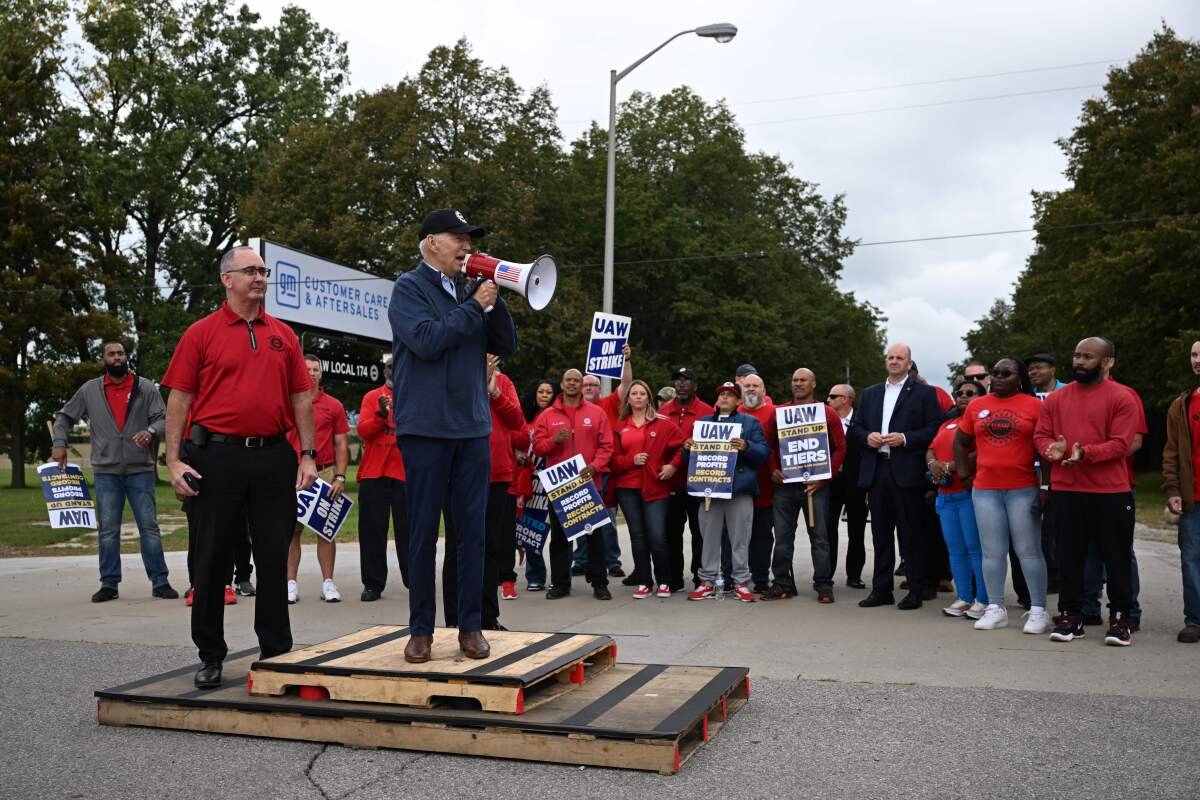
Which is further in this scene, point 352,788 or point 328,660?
point 328,660

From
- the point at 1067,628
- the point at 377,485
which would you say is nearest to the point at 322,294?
the point at 377,485

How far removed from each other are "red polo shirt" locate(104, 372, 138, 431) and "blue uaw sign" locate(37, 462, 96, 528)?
4.83 feet

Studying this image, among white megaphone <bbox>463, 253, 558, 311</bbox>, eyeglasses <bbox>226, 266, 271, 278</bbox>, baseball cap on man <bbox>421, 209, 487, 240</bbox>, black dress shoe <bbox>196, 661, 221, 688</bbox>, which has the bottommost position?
black dress shoe <bbox>196, 661, 221, 688</bbox>

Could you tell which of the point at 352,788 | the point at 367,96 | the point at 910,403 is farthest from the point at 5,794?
the point at 367,96

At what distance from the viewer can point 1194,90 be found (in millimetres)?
31781

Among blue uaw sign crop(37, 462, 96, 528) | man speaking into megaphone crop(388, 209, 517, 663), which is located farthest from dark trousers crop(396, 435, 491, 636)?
blue uaw sign crop(37, 462, 96, 528)

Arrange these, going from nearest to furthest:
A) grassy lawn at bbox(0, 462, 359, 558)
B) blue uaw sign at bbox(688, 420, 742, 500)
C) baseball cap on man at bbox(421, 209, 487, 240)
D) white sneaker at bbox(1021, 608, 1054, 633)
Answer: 1. baseball cap on man at bbox(421, 209, 487, 240)
2. white sneaker at bbox(1021, 608, 1054, 633)
3. blue uaw sign at bbox(688, 420, 742, 500)
4. grassy lawn at bbox(0, 462, 359, 558)

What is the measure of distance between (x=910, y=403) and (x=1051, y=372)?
3.96ft

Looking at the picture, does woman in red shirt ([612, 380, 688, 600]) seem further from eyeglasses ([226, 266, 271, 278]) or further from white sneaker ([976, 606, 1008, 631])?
eyeglasses ([226, 266, 271, 278])

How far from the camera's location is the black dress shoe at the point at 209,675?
554 centimetres

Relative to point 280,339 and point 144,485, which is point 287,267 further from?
point 280,339

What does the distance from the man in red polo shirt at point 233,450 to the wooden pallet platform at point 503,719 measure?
0.30 metres

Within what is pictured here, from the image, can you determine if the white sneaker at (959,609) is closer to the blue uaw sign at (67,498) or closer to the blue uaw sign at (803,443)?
the blue uaw sign at (803,443)

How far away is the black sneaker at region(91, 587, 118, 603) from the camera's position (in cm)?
1002
